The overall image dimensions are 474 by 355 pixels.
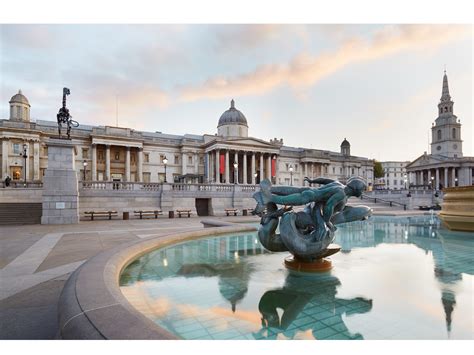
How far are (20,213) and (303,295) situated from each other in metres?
22.4

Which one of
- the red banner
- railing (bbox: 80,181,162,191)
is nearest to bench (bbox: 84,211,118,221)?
railing (bbox: 80,181,162,191)

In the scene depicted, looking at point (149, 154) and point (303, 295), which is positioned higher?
point (149, 154)

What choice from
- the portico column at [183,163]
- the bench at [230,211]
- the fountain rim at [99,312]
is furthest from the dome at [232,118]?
the fountain rim at [99,312]

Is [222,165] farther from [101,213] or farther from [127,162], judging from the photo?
[101,213]

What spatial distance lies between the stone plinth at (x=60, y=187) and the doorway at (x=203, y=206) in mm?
13483

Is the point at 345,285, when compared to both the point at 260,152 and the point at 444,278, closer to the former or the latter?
the point at 444,278

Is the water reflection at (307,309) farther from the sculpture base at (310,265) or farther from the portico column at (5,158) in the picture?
the portico column at (5,158)

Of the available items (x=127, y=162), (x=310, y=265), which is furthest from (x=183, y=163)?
(x=310, y=265)

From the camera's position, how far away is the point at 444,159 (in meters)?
87.8

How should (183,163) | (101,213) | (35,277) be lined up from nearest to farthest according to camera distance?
1. (35,277)
2. (101,213)
3. (183,163)

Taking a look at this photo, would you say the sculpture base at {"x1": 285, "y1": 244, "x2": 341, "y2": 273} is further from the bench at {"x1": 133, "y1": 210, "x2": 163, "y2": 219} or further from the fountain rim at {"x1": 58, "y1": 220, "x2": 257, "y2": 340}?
the bench at {"x1": 133, "y1": 210, "x2": 163, "y2": 219}

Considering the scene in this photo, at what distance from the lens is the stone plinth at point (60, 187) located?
1908 centimetres

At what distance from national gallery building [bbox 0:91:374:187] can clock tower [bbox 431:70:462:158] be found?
5467 cm

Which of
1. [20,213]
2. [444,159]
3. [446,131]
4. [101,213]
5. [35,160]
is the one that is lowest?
[101,213]
